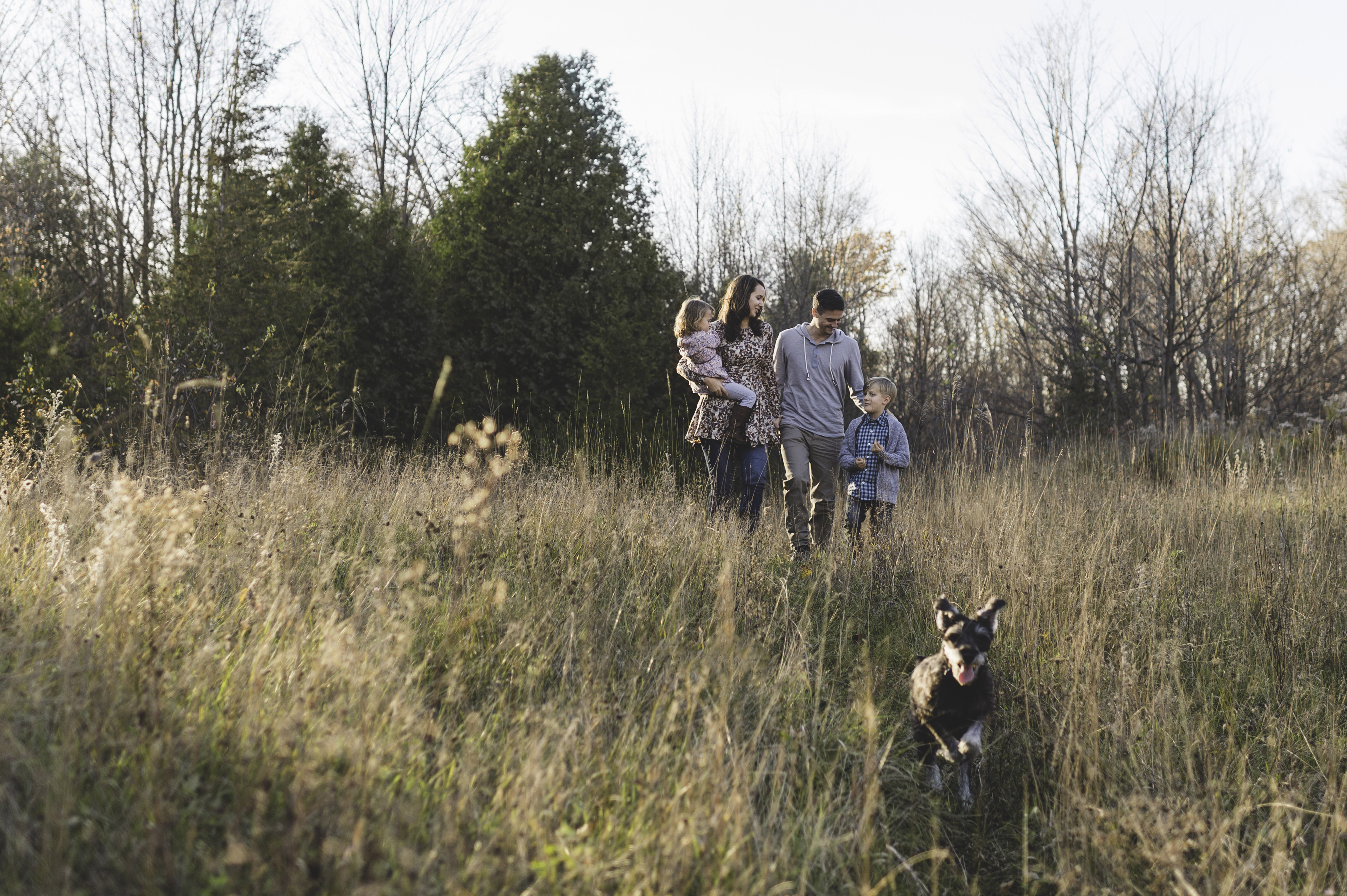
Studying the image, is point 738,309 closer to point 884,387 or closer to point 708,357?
point 708,357

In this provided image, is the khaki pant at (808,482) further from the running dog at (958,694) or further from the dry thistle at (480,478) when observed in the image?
the running dog at (958,694)

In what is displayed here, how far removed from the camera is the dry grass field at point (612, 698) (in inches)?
74.9

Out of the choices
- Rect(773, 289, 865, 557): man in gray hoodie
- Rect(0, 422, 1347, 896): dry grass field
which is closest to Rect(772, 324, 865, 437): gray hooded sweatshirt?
Rect(773, 289, 865, 557): man in gray hoodie

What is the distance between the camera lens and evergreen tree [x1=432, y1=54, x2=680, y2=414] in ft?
32.3

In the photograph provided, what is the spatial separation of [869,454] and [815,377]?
2.23 ft

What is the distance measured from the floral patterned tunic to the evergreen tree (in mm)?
4128

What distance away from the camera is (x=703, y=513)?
5.18 meters

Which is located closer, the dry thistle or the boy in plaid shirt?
the dry thistle

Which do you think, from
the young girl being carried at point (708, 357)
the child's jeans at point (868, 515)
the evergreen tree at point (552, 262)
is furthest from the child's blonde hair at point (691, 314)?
the evergreen tree at point (552, 262)

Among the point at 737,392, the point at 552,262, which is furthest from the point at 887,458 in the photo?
the point at 552,262

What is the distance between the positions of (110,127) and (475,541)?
1384cm

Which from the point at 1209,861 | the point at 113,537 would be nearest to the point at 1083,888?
the point at 1209,861

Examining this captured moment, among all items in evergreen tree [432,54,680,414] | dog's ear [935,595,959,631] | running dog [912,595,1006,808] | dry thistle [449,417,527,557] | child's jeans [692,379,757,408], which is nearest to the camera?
dry thistle [449,417,527,557]

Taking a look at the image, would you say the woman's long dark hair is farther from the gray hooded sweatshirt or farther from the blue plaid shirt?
the blue plaid shirt
